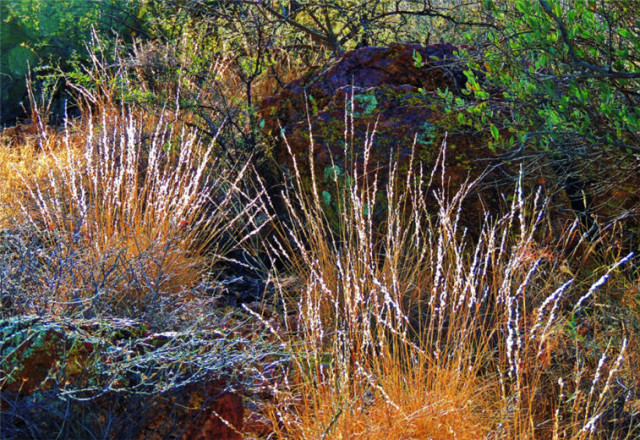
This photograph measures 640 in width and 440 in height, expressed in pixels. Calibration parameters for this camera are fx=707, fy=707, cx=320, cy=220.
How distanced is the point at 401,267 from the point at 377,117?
0.91 meters

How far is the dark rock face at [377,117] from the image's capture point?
3.96 meters

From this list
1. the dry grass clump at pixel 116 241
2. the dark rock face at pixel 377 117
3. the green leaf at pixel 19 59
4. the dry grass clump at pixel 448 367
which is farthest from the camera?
the green leaf at pixel 19 59

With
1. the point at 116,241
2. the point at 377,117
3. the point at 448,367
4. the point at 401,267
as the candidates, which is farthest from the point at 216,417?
the point at 377,117

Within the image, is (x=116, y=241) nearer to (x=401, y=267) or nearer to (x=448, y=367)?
(x=401, y=267)

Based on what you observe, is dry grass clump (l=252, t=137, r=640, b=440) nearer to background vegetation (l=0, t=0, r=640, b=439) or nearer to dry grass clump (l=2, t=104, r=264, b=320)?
background vegetation (l=0, t=0, r=640, b=439)

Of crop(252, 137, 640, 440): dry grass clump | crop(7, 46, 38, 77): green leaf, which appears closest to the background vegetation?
crop(252, 137, 640, 440): dry grass clump

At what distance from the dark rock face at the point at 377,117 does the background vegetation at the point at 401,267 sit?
0.38 feet

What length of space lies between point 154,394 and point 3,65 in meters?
7.63

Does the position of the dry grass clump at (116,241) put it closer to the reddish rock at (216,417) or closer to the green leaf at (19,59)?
the reddish rock at (216,417)

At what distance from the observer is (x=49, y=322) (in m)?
2.27

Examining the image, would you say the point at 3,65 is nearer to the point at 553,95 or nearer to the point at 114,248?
the point at 114,248

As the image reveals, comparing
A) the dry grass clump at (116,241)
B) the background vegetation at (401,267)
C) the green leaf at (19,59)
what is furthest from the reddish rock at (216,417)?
the green leaf at (19,59)

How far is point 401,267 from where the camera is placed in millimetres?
3758

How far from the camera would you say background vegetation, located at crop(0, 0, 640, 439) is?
232 centimetres
